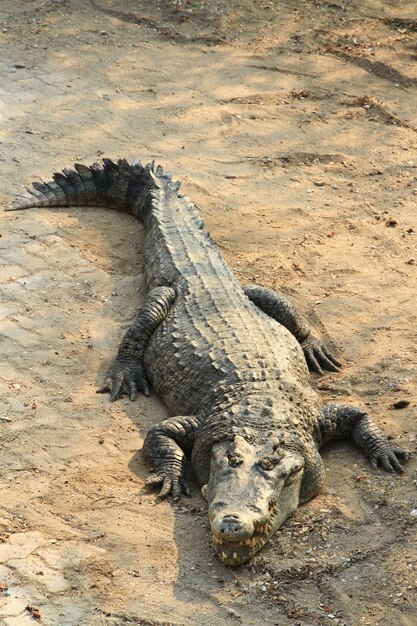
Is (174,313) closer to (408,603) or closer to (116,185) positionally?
(116,185)

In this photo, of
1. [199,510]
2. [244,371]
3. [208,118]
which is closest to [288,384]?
[244,371]

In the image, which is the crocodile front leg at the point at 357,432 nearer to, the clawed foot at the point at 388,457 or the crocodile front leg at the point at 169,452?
the clawed foot at the point at 388,457

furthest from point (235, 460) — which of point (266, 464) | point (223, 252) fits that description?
point (223, 252)

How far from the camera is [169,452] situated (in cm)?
577

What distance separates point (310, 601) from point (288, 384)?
5.21 feet

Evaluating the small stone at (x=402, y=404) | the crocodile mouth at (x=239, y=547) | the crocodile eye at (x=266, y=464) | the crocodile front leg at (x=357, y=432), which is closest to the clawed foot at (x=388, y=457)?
the crocodile front leg at (x=357, y=432)

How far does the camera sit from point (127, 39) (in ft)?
36.3

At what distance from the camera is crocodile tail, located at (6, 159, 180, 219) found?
823cm

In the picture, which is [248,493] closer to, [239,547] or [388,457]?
[239,547]

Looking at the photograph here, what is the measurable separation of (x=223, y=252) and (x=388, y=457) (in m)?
2.59

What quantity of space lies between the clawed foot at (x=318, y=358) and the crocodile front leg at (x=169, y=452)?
1.17 meters

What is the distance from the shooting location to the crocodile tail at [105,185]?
823 centimetres

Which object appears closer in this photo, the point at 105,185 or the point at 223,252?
the point at 223,252

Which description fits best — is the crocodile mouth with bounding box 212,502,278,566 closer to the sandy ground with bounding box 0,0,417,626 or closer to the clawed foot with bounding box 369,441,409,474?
the sandy ground with bounding box 0,0,417,626
